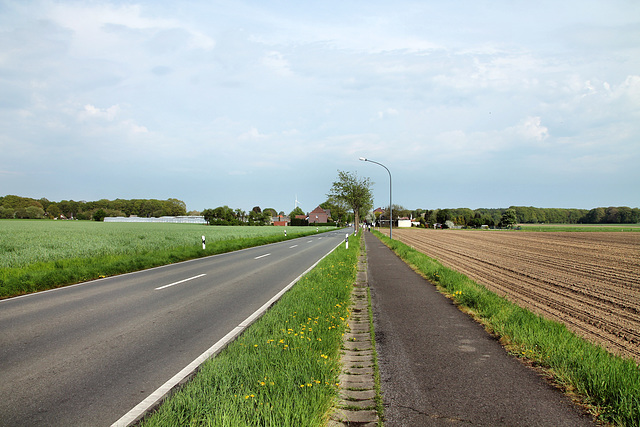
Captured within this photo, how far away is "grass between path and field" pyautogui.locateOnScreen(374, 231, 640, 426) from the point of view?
3.21 meters

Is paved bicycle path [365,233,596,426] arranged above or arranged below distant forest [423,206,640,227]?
below

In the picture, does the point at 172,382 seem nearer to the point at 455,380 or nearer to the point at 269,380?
the point at 269,380

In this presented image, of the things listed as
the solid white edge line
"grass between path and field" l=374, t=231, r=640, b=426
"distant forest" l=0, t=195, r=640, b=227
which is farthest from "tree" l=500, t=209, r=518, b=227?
the solid white edge line

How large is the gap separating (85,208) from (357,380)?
14978 cm

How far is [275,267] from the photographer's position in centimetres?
1405

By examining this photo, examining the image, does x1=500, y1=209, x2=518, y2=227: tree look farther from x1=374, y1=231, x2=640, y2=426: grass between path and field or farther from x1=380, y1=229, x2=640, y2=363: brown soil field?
x1=374, y1=231, x2=640, y2=426: grass between path and field

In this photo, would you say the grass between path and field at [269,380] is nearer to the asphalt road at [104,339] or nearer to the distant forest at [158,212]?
the asphalt road at [104,339]

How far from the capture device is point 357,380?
4.02m

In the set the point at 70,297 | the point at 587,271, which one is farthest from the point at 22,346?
the point at 587,271

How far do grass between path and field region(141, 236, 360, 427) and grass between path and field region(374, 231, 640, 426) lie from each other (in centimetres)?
245

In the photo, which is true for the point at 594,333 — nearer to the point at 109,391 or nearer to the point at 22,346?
the point at 109,391

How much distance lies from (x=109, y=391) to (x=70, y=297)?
603 cm

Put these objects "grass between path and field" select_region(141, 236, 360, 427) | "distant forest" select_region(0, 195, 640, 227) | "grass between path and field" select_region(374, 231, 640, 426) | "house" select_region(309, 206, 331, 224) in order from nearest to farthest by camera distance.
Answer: "grass between path and field" select_region(141, 236, 360, 427)
"grass between path and field" select_region(374, 231, 640, 426)
"distant forest" select_region(0, 195, 640, 227)
"house" select_region(309, 206, 331, 224)

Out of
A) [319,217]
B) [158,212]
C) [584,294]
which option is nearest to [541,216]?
[319,217]
